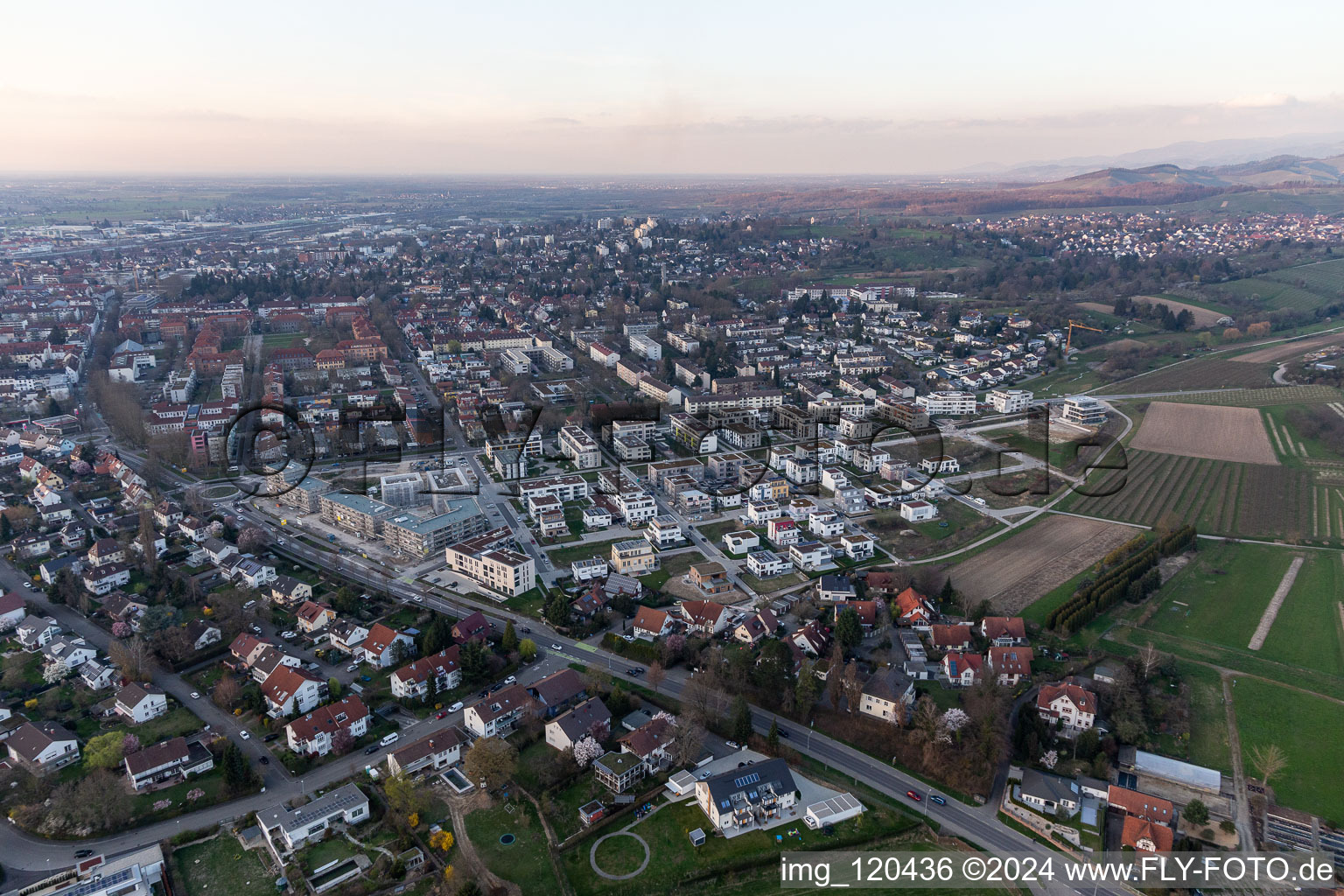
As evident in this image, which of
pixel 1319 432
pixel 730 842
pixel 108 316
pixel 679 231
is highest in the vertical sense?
pixel 679 231

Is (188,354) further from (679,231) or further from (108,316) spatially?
(679,231)

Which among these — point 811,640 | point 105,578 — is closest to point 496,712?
point 811,640

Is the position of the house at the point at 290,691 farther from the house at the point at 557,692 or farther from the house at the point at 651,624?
the house at the point at 651,624

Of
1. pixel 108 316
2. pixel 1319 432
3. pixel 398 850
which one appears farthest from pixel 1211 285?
pixel 108 316

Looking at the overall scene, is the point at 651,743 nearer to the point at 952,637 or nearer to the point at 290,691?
the point at 290,691

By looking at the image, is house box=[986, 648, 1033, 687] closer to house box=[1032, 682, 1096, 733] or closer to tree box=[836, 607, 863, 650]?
house box=[1032, 682, 1096, 733]

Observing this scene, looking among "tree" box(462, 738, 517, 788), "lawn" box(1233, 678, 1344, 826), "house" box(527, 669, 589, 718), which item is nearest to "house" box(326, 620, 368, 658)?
"house" box(527, 669, 589, 718)

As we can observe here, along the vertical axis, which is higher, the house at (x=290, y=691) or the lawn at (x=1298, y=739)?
the house at (x=290, y=691)

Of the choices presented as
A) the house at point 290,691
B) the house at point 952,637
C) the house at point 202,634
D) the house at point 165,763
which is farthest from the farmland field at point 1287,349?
the house at point 165,763
